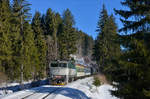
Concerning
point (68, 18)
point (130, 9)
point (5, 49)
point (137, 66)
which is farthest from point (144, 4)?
point (68, 18)

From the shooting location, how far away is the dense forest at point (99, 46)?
9.19 metres

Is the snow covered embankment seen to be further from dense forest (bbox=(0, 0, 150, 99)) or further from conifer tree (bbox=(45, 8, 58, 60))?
conifer tree (bbox=(45, 8, 58, 60))

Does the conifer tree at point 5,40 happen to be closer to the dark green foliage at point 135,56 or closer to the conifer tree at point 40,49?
the conifer tree at point 40,49

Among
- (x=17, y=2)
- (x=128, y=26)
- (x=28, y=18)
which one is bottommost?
(x=128, y=26)

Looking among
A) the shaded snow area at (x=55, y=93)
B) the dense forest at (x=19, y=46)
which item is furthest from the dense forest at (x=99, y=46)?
the shaded snow area at (x=55, y=93)

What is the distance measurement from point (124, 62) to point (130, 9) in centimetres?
340

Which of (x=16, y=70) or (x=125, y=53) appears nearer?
(x=125, y=53)

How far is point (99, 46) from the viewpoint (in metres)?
41.0

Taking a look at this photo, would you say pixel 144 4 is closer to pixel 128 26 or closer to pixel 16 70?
pixel 128 26

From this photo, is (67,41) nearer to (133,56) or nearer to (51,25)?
(51,25)

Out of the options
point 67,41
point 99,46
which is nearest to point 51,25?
point 67,41

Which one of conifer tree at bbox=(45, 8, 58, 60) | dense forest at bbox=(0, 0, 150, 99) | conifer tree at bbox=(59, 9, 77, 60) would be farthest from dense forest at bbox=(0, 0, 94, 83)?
conifer tree at bbox=(45, 8, 58, 60)

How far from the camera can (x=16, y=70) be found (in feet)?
94.9

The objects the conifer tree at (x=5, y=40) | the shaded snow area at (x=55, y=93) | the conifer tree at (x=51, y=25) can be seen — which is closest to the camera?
the shaded snow area at (x=55, y=93)
